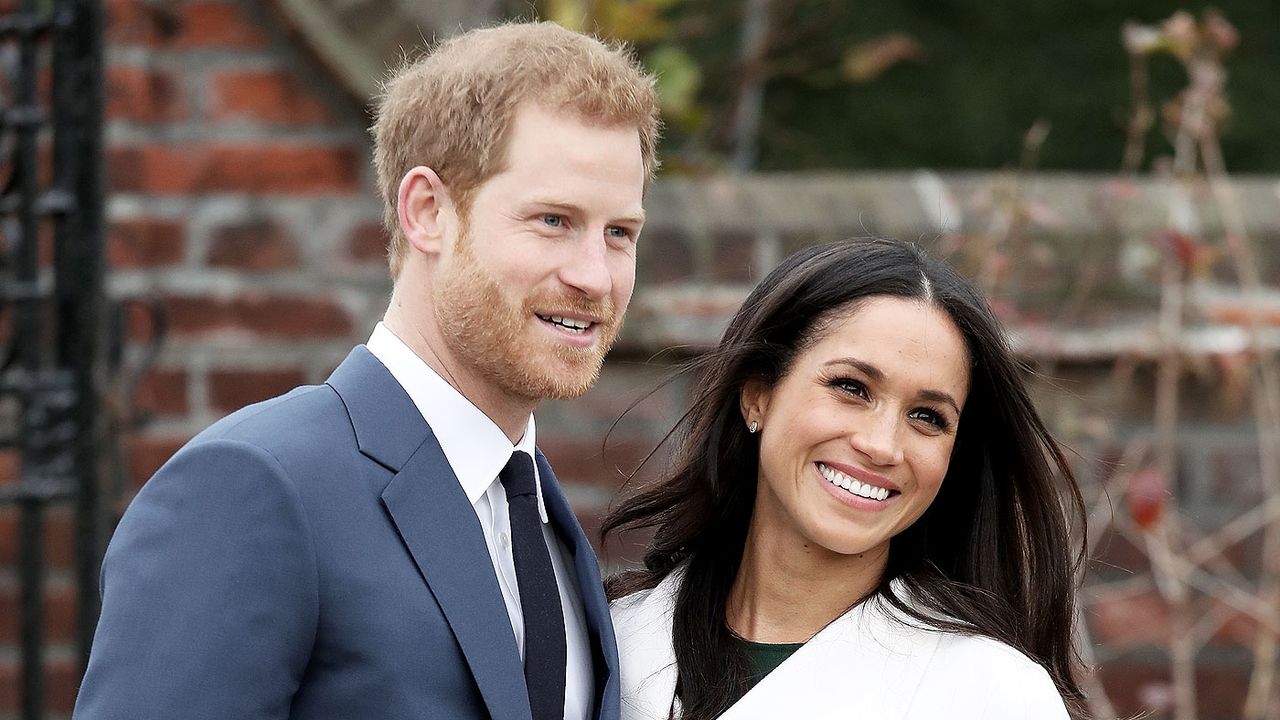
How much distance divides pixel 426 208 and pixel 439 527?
434 mm

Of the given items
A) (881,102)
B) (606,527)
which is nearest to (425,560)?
(606,527)

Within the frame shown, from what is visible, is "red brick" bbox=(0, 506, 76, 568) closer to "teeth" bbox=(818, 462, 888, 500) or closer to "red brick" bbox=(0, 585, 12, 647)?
"red brick" bbox=(0, 585, 12, 647)

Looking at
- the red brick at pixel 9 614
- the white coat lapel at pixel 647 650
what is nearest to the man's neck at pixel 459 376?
the white coat lapel at pixel 647 650

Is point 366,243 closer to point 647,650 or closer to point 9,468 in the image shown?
point 9,468

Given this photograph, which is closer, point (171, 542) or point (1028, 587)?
point (171, 542)

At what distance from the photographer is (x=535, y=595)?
2312 mm

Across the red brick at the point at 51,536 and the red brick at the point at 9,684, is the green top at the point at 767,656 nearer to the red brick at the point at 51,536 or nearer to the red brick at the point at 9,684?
the red brick at the point at 51,536

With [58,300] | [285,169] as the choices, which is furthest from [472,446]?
[285,169]

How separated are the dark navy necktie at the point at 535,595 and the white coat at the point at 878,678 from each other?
0.40m

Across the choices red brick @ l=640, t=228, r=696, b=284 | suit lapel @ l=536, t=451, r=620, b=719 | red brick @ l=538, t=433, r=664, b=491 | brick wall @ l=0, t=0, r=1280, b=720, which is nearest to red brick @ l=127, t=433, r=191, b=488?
brick wall @ l=0, t=0, r=1280, b=720

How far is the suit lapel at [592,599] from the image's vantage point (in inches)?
96.3

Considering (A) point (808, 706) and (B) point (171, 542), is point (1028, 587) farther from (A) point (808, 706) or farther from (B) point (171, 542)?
(B) point (171, 542)

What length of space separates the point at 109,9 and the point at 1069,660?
7.89ft

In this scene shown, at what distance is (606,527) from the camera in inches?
121
